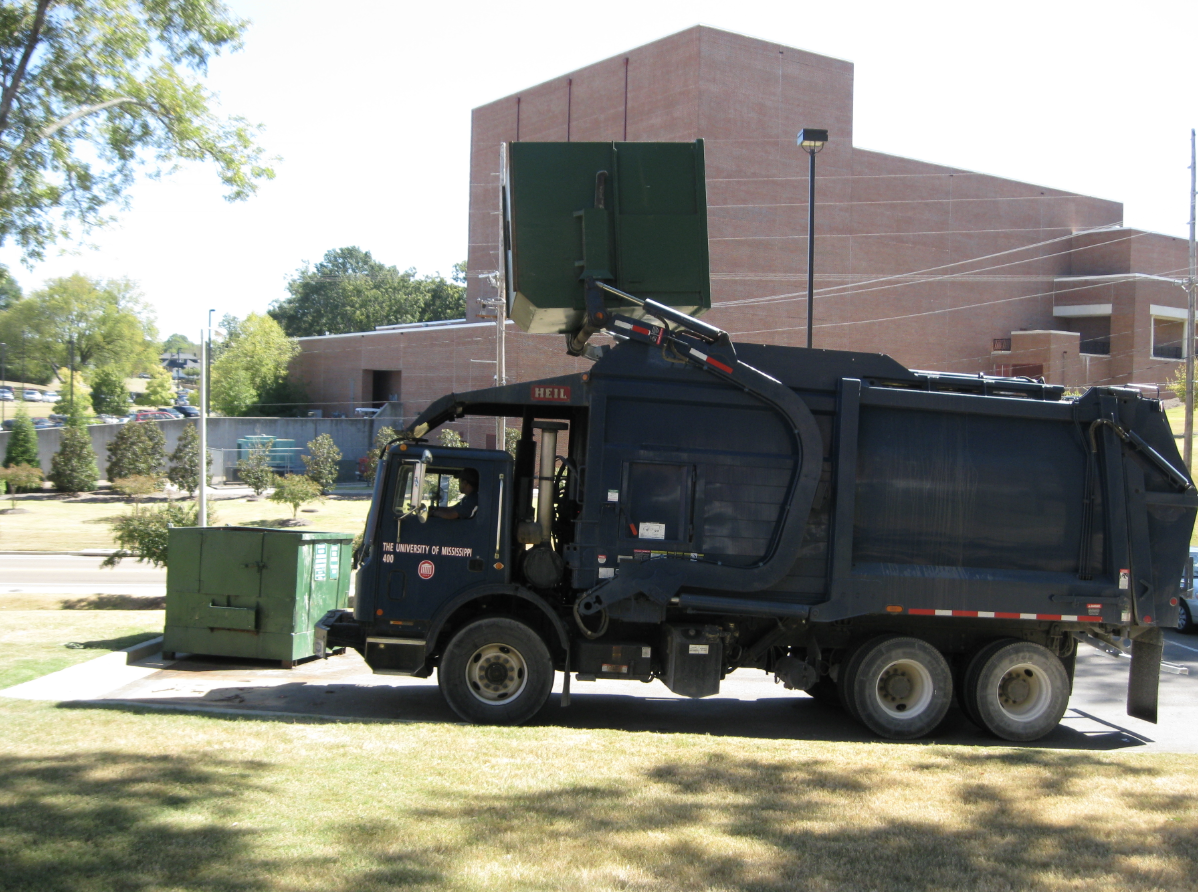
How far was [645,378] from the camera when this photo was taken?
851 centimetres

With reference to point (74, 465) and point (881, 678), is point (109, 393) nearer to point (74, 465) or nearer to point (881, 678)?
point (74, 465)

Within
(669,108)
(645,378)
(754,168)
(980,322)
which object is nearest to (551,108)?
(669,108)

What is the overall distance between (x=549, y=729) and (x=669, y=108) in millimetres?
44885

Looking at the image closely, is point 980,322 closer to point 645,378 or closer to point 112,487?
point 112,487

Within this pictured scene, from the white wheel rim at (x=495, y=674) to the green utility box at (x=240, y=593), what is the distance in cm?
303

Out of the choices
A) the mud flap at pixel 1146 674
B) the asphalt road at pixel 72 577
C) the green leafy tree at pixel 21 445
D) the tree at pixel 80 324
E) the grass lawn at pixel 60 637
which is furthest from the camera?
the tree at pixel 80 324

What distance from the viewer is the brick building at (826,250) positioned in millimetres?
48688

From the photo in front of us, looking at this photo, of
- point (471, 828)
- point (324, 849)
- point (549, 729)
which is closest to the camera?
point (324, 849)

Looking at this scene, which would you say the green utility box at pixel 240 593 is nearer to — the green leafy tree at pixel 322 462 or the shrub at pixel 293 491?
the shrub at pixel 293 491

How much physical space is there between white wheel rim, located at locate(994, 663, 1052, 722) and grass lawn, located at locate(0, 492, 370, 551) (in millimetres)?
19624

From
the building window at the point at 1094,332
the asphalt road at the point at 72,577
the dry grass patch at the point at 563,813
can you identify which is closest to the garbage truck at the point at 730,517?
the dry grass patch at the point at 563,813

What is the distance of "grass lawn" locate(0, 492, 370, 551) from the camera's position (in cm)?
2966

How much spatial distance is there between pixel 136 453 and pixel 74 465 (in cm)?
357

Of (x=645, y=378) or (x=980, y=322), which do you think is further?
(x=980, y=322)
